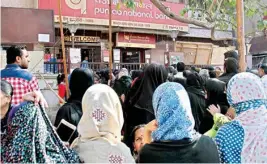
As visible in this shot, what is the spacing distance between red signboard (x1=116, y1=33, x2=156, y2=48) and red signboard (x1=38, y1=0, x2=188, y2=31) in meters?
0.62

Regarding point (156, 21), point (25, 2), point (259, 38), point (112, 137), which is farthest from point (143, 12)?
point (112, 137)

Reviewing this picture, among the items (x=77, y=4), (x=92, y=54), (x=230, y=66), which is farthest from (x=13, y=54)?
(x=92, y=54)

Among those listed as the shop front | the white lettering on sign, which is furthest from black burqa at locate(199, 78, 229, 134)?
the shop front

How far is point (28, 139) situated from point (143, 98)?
1.74 metres

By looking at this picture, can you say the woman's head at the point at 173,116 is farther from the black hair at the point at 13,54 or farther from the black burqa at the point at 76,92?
the black hair at the point at 13,54

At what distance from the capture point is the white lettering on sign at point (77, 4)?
37.0 feet

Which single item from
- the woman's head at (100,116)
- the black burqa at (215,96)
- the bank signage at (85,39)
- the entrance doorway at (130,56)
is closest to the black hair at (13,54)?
the woman's head at (100,116)

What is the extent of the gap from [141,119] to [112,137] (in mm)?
1353

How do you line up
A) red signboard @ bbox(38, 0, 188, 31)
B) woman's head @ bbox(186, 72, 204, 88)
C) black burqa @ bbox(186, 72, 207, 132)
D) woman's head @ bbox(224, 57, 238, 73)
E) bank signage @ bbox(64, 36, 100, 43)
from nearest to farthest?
black burqa @ bbox(186, 72, 207, 132) → woman's head @ bbox(186, 72, 204, 88) → woman's head @ bbox(224, 57, 238, 73) → red signboard @ bbox(38, 0, 188, 31) → bank signage @ bbox(64, 36, 100, 43)

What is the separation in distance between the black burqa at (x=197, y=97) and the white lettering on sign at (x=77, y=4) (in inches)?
320

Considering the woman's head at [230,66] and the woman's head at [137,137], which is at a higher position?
the woman's head at [230,66]

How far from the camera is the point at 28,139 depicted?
186 cm

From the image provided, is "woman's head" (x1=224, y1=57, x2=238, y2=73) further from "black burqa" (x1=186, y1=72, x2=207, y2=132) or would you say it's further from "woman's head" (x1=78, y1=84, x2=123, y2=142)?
"woman's head" (x1=78, y1=84, x2=123, y2=142)

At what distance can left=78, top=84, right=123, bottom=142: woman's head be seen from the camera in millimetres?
2061
